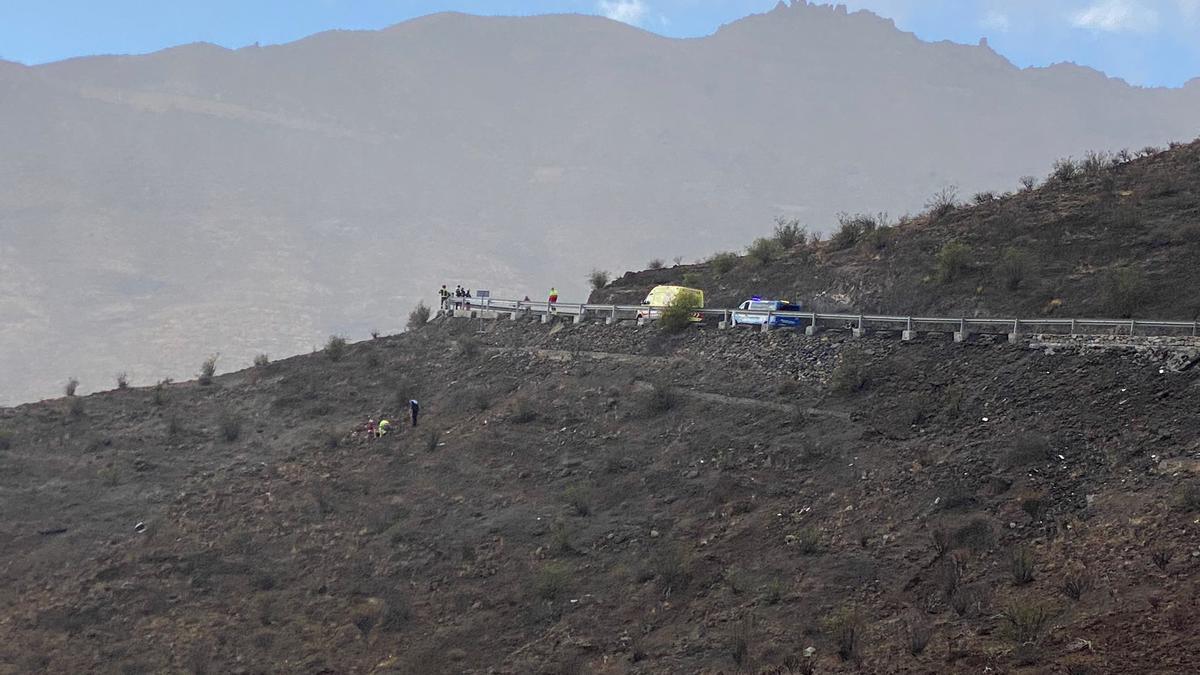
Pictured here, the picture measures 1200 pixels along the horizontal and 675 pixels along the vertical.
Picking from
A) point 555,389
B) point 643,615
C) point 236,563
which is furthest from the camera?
point 555,389

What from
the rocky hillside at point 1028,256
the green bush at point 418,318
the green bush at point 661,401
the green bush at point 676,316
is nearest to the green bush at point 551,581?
the green bush at point 661,401

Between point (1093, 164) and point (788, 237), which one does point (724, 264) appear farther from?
point (1093, 164)

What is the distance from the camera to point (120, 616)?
1156 inches

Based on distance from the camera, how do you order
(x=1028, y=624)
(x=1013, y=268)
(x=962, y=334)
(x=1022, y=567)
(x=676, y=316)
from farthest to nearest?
(x=676, y=316) < (x=1013, y=268) < (x=962, y=334) < (x=1022, y=567) < (x=1028, y=624)

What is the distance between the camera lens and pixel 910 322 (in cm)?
3244

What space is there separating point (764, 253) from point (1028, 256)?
12445mm

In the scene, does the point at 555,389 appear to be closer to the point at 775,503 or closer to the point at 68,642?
the point at 775,503

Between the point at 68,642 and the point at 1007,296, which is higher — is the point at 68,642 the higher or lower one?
the lower one

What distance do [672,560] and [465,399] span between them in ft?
52.2

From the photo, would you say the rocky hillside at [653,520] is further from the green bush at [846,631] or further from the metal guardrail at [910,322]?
the metal guardrail at [910,322]

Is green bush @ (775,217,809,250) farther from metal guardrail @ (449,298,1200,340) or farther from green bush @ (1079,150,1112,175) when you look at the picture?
green bush @ (1079,150,1112,175)

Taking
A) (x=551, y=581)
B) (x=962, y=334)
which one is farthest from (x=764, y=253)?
(x=551, y=581)

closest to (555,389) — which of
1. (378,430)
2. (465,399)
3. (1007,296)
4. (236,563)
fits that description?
(465,399)

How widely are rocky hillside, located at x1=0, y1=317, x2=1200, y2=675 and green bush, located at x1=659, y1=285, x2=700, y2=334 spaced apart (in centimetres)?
81
